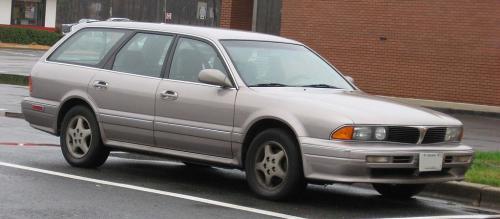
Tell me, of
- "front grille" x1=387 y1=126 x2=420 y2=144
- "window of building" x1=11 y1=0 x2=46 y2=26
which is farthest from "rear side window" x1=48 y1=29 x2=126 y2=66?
"window of building" x1=11 y1=0 x2=46 y2=26

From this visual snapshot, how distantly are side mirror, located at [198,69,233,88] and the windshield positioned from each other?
0.22 meters

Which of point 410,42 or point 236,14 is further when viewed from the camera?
point 236,14

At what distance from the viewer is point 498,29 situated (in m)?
20.5

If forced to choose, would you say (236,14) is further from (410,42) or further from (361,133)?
(361,133)

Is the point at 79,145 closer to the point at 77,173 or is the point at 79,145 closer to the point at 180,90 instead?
the point at 77,173

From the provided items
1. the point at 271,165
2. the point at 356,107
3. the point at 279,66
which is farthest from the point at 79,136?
the point at 356,107

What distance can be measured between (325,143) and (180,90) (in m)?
1.79

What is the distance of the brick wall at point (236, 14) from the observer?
25.0 m

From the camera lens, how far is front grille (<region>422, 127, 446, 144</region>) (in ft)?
27.3

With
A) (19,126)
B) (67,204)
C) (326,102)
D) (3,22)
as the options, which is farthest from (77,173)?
(3,22)

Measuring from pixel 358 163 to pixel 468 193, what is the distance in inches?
80.4

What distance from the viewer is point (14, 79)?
2388cm

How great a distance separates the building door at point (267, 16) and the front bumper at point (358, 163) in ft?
58.4

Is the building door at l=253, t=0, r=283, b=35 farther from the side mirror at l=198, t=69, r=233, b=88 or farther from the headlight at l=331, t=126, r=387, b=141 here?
the headlight at l=331, t=126, r=387, b=141
